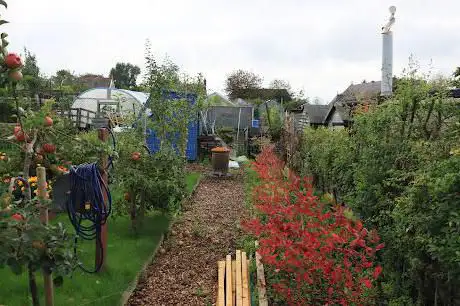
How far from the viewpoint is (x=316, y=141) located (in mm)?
9109

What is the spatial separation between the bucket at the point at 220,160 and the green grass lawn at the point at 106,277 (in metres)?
6.29

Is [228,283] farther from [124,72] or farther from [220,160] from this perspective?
[124,72]

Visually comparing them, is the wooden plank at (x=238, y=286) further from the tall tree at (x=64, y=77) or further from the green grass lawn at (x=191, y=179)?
the tall tree at (x=64, y=77)

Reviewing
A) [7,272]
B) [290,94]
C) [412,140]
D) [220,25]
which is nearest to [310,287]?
[412,140]

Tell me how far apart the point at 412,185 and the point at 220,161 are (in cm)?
929

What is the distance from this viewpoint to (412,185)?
3.68 metres

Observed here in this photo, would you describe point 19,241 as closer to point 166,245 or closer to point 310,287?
point 310,287

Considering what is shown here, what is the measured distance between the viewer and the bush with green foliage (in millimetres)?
2883

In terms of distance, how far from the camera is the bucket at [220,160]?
12.7m

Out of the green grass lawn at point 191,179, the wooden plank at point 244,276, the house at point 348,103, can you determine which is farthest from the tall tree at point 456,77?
the green grass lawn at point 191,179

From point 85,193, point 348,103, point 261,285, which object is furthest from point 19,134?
point 348,103

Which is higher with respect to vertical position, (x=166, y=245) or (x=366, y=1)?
(x=366, y=1)

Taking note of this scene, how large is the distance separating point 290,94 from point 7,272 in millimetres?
39543

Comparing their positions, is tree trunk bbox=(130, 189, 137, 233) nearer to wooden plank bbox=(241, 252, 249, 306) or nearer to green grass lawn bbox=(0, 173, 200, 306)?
green grass lawn bbox=(0, 173, 200, 306)
